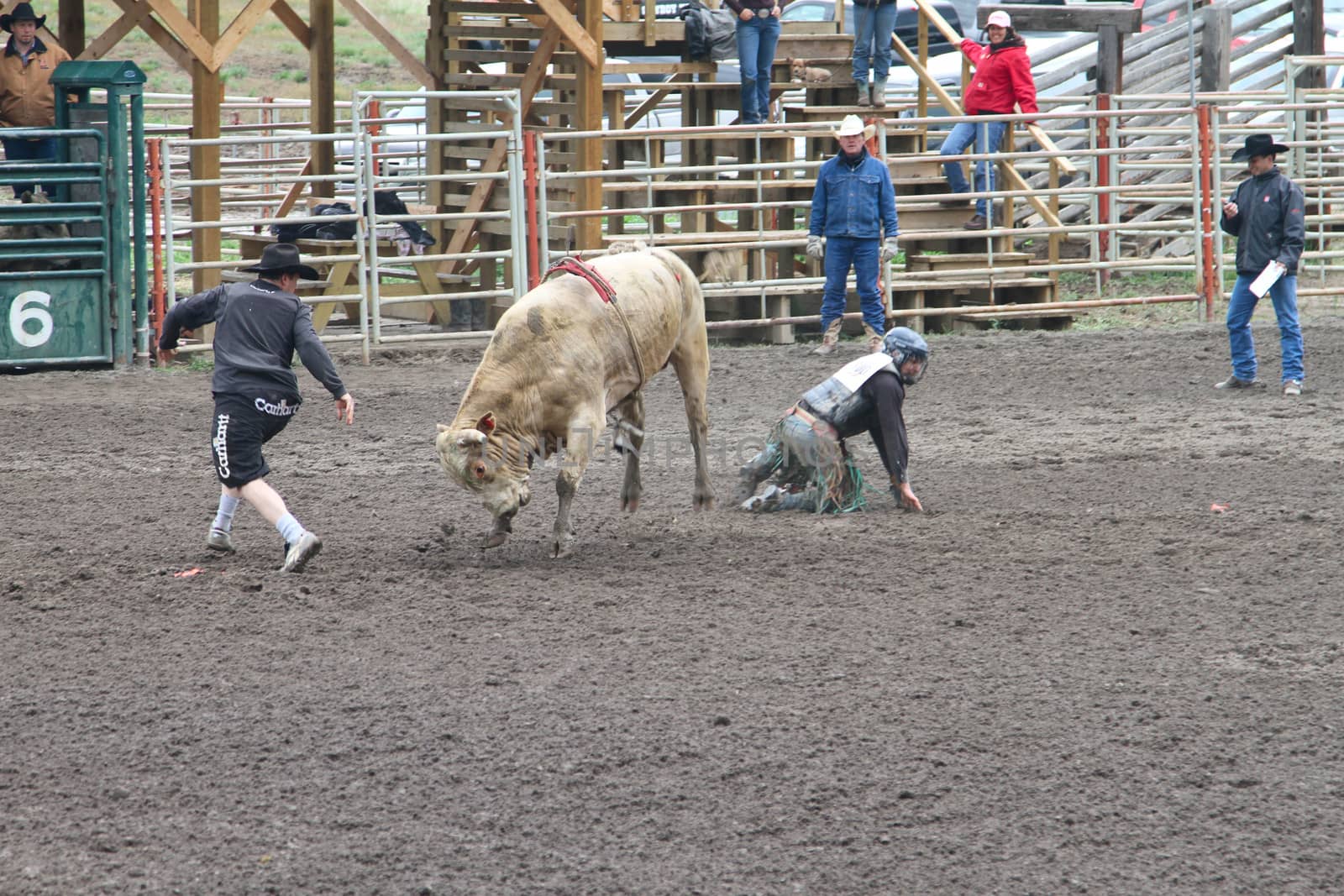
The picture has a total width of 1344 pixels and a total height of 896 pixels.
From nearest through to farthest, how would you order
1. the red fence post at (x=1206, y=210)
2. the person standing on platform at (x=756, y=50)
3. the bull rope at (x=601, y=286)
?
the bull rope at (x=601, y=286)
the person standing on platform at (x=756, y=50)
the red fence post at (x=1206, y=210)

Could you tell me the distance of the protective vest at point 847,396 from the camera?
7.75 m

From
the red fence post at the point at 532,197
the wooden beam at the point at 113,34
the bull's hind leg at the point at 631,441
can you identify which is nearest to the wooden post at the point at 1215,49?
the red fence post at the point at 532,197

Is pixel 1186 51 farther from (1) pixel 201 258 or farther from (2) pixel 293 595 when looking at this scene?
(2) pixel 293 595

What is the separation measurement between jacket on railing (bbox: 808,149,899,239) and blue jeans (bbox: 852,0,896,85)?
283cm

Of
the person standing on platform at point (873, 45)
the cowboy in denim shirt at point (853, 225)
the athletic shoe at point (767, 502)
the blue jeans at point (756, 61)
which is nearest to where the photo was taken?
the athletic shoe at point (767, 502)

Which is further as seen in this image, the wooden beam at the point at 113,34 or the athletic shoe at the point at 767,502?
the wooden beam at the point at 113,34

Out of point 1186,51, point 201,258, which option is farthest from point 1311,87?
point 201,258

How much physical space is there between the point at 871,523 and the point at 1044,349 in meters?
6.05

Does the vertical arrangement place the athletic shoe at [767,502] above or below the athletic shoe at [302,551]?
above

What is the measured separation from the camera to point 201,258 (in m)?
13.3

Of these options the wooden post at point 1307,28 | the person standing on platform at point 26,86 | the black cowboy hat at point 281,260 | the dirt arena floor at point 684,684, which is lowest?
the dirt arena floor at point 684,684

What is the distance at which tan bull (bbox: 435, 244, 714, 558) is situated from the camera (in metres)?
6.85

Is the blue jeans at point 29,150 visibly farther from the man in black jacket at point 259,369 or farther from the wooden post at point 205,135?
the man in black jacket at point 259,369

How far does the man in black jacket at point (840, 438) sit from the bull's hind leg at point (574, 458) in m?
1.22
